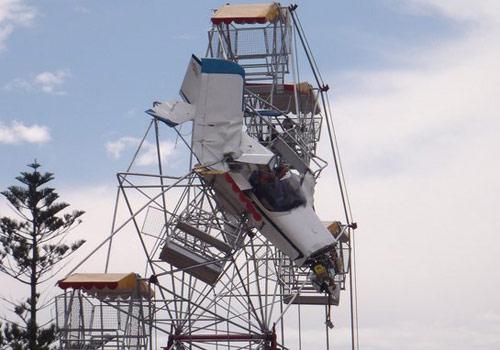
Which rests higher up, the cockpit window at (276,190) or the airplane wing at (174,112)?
the airplane wing at (174,112)

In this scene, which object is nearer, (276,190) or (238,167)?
(238,167)

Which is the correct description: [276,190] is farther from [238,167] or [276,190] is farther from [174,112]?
[174,112]

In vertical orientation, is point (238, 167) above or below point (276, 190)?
above

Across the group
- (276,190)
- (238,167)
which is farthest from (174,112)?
(276,190)

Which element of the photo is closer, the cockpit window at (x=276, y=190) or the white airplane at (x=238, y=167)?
the white airplane at (x=238, y=167)

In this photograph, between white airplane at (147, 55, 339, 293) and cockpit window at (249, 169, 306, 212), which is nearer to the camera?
white airplane at (147, 55, 339, 293)

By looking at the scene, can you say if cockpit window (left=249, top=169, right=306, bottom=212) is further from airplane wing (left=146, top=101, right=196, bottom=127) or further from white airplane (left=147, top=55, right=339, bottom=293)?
airplane wing (left=146, top=101, right=196, bottom=127)

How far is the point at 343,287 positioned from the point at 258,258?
4.22 metres

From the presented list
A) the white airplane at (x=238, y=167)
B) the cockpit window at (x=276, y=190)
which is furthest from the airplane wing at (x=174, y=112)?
the cockpit window at (x=276, y=190)

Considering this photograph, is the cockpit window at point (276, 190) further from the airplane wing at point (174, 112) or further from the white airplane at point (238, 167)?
the airplane wing at point (174, 112)

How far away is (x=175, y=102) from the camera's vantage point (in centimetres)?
3678

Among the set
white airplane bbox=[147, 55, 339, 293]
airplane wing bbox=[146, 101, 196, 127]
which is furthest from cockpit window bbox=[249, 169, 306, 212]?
airplane wing bbox=[146, 101, 196, 127]

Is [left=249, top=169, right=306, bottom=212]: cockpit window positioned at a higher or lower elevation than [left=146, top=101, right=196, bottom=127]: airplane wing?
lower

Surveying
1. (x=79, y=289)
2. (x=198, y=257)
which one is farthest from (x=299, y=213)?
(x=79, y=289)
